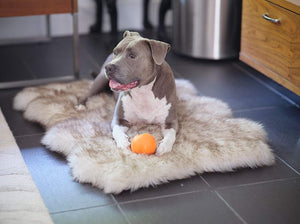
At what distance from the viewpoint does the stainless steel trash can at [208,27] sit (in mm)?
3842

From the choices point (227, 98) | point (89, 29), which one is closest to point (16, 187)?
point (227, 98)

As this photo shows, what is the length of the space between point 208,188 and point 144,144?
0.37m

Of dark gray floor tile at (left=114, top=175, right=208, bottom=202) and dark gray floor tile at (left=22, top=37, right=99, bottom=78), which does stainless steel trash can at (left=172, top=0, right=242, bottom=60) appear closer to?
dark gray floor tile at (left=22, top=37, right=99, bottom=78)

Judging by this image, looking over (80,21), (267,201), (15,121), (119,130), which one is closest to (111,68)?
(119,130)

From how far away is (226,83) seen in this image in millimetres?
3594

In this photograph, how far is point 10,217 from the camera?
2.09m

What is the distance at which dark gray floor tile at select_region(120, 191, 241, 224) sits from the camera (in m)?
2.12

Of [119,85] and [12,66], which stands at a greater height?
[119,85]

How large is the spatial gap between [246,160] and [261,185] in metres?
0.17

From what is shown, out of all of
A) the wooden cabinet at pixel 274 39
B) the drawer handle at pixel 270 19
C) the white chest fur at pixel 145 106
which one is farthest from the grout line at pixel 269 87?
the white chest fur at pixel 145 106

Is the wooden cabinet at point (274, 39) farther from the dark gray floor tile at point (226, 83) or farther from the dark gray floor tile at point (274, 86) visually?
the dark gray floor tile at point (274, 86)

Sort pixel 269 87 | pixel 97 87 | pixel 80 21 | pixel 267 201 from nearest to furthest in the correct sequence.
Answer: pixel 267 201 → pixel 97 87 → pixel 269 87 → pixel 80 21

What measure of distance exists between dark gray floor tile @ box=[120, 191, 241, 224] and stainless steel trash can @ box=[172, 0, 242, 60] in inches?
72.5

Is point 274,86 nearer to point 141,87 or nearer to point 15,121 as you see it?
point 141,87
